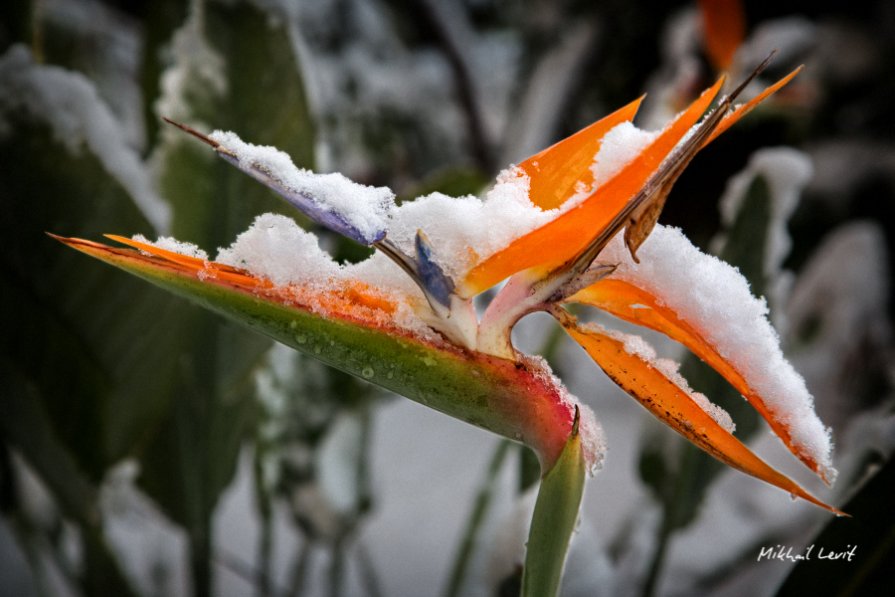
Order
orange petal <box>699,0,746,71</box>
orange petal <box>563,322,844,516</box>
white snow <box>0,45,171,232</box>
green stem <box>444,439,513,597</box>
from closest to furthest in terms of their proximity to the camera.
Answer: orange petal <box>563,322,844,516</box> < white snow <box>0,45,171,232</box> < green stem <box>444,439,513,597</box> < orange petal <box>699,0,746,71</box>

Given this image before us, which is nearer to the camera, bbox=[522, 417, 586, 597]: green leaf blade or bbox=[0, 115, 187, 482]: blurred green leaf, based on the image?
bbox=[522, 417, 586, 597]: green leaf blade

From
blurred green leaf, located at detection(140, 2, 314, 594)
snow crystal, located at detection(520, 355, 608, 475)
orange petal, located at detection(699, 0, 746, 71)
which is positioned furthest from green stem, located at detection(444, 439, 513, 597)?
orange petal, located at detection(699, 0, 746, 71)

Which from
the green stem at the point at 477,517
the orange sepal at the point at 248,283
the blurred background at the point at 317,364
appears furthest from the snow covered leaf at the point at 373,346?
the green stem at the point at 477,517

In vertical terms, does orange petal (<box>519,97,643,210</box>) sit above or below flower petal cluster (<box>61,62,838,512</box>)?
above

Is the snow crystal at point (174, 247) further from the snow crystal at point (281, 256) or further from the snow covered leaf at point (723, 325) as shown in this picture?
the snow covered leaf at point (723, 325)

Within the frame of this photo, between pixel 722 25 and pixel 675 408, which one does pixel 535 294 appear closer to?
pixel 675 408

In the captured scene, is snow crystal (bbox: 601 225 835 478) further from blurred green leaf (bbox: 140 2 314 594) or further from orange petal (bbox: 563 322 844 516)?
blurred green leaf (bbox: 140 2 314 594)
